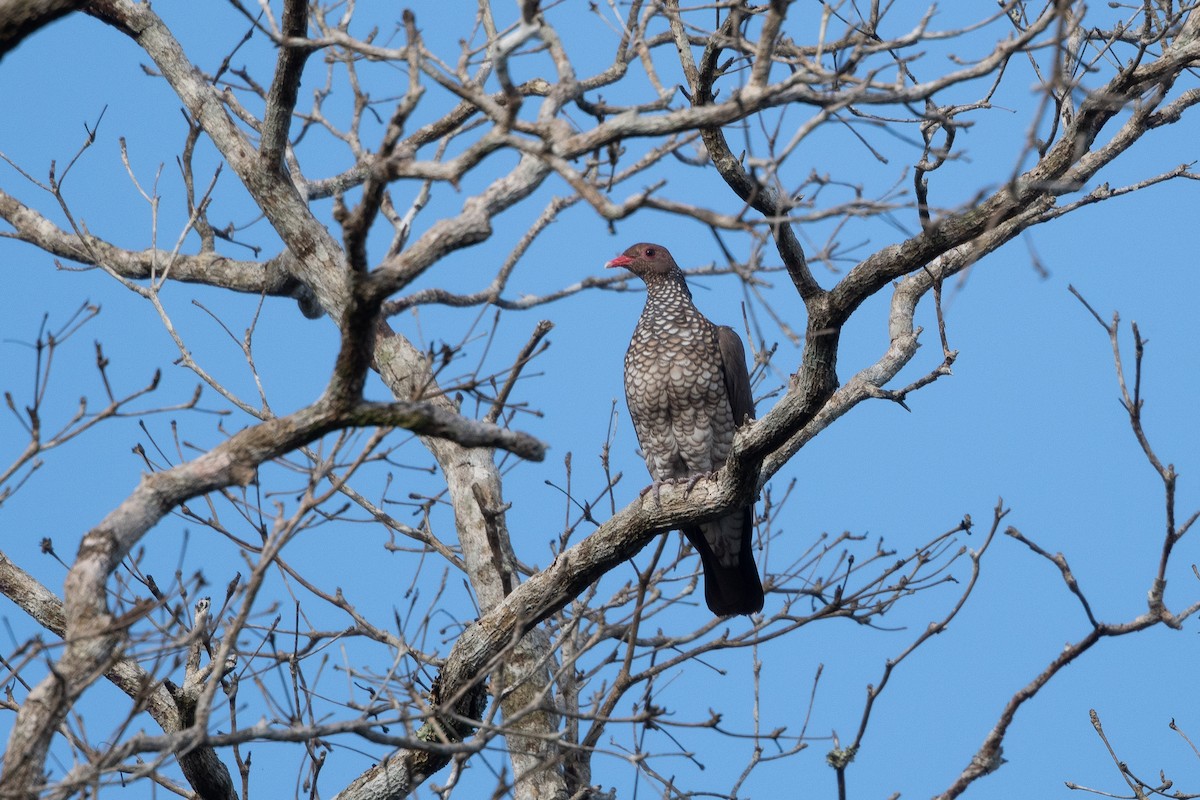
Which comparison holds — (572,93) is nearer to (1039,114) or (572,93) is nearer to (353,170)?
(1039,114)

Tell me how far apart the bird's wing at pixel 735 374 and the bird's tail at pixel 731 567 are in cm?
47

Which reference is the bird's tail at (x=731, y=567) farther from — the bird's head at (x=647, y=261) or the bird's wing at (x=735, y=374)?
the bird's head at (x=647, y=261)

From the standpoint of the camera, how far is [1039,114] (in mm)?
2006

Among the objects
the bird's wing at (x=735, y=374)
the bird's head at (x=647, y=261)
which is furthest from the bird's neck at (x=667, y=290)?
the bird's wing at (x=735, y=374)

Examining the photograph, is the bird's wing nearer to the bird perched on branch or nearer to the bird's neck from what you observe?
the bird perched on branch

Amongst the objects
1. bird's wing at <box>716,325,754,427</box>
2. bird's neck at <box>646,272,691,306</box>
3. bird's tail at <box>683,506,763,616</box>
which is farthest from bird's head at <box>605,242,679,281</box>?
bird's tail at <box>683,506,763,616</box>

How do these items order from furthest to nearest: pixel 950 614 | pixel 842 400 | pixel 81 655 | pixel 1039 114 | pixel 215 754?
1. pixel 842 400
2. pixel 215 754
3. pixel 950 614
4. pixel 81 655
5. pixel 1039 114

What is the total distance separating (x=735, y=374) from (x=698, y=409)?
234mm

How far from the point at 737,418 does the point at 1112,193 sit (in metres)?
1.86

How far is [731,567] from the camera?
18.3 ft

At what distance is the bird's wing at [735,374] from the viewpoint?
18.8ft

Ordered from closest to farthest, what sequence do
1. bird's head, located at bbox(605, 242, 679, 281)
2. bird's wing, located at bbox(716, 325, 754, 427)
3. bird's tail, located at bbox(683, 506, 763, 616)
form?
bird's tail, located at bbox(683, 506, 763, 616) → bird's wing, located at bbox(716, 325, 754, 427) → bird's head, located at bbox(605, 242, 679, 281)

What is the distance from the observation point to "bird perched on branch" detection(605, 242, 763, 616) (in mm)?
5590

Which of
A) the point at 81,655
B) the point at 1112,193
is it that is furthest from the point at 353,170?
the point at 81,655
